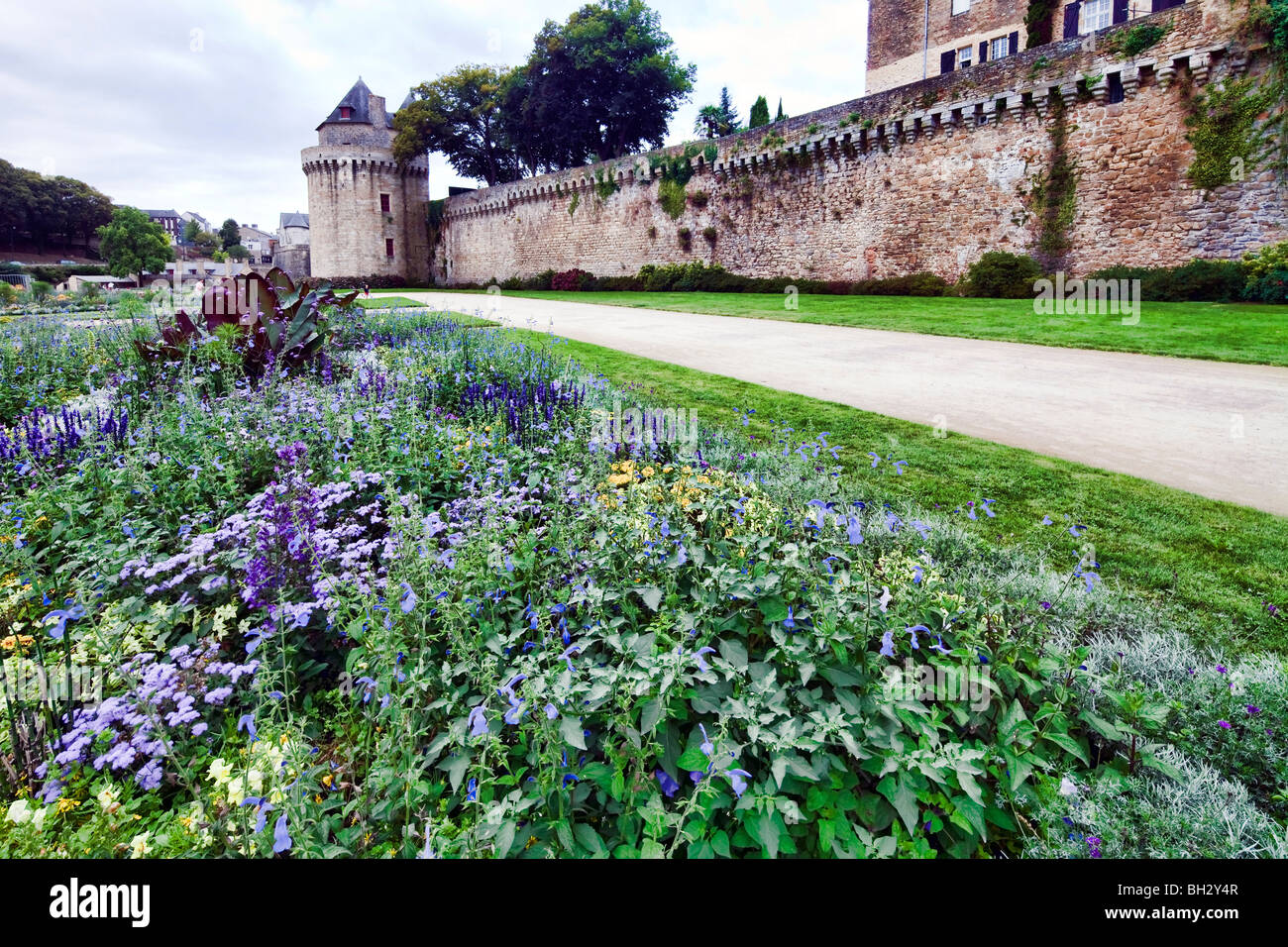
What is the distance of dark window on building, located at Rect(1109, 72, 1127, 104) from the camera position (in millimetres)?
17062

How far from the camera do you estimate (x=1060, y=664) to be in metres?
2.21

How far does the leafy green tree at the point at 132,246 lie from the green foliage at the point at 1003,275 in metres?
66.4

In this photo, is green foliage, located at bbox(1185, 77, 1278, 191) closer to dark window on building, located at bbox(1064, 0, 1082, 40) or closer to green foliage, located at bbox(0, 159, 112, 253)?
dark window on building, located at bbox(1064, 0, 1082, 40)

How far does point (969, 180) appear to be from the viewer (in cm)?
2008

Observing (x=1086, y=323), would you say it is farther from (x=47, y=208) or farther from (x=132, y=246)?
(x=47, y=208)

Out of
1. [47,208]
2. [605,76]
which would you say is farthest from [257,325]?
[47,208]

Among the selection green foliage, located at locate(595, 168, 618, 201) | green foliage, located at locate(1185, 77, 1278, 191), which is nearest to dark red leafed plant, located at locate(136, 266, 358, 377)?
green foliage, located at locate(1185, 77, 1278, 191)

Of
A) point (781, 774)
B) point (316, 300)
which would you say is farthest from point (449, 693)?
point (316, 300)

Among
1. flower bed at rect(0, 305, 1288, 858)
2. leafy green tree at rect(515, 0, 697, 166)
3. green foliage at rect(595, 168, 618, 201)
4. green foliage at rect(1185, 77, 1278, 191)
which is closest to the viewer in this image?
flower bed at rect(0, 305, 1288, 858)

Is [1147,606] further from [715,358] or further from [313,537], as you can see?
[715,358]

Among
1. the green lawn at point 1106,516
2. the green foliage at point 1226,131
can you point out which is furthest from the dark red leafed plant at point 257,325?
the green foliage at point 1226,131

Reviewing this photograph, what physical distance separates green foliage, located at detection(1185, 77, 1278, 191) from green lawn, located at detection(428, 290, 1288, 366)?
403 cm

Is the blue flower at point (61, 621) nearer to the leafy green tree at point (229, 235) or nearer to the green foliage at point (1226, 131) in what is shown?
the green foliage at point (1226, 131)

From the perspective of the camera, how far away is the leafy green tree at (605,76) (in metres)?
37.8
